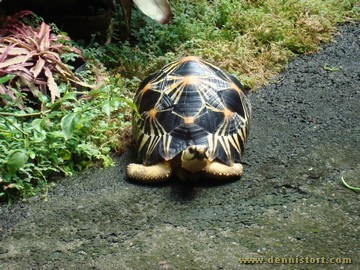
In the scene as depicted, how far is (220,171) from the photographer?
3.59 metres

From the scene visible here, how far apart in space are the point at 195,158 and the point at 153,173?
35cm

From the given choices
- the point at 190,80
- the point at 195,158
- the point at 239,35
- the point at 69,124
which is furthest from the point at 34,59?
the point at 239,35

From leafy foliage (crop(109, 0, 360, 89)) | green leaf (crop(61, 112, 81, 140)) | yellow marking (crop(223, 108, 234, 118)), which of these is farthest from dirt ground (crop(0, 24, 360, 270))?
leafy foliage (crop(109, 0, 360, 89))

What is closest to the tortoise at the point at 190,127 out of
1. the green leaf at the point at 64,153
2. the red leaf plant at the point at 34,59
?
the green leaf at the point at 64,153

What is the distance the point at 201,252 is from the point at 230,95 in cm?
132

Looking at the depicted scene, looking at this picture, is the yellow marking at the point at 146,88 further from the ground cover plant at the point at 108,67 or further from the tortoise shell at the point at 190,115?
the ground cover plant at the point at 108,67

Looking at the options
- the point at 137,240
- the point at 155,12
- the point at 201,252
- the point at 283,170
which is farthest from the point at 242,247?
the point at 155,12

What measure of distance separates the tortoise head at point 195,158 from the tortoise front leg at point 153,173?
15cm

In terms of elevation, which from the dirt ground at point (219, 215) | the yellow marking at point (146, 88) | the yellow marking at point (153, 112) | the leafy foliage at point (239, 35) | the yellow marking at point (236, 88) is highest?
the leafy foliage at point (239, 35)

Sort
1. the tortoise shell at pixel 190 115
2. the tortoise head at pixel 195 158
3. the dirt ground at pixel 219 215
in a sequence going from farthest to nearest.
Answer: the tortoise shell at pixel 190 115, the tortoise head at pixel 195 158, the dirt ground at pixel 219 215

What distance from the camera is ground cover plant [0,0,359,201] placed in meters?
3.62

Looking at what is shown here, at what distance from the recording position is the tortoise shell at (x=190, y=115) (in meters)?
3.62

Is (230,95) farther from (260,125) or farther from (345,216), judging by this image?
(345,216)

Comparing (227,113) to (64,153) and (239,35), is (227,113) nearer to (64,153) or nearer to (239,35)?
(64,153)
